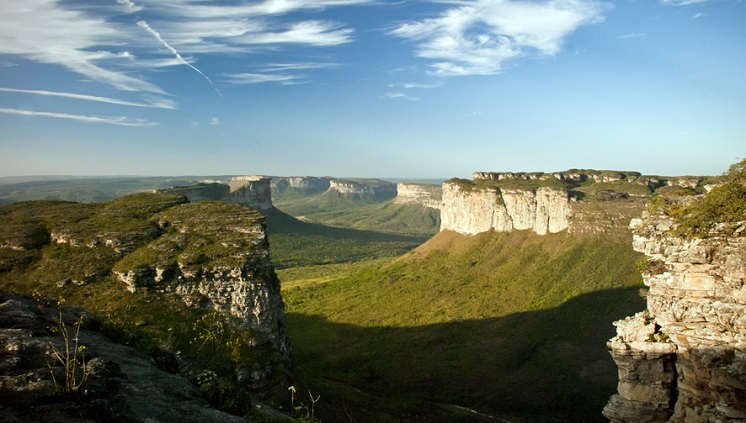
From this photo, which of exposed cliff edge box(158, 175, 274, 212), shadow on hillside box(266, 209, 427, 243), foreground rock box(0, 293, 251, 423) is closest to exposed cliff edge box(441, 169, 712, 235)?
shadow on hillside box(266, 209, 427, 243)

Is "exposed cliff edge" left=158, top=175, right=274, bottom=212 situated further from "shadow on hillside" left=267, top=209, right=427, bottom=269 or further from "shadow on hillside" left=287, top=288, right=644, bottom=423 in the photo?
"shadow on hillside" left=287, top=288, right=644, bottom=423

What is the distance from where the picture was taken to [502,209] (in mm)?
76500

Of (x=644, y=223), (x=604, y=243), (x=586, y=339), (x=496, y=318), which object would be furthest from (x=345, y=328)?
(x=644, y=223)

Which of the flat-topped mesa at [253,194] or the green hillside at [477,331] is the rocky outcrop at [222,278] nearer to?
the green hillside at [477,331]

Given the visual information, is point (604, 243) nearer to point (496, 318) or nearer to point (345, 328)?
point (496, 318)

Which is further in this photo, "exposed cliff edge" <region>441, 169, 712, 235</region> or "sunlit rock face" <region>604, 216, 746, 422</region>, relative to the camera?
"exposed cliff edge" <region>441, 169, 712, 235</region>

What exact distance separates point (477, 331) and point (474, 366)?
7.47 m

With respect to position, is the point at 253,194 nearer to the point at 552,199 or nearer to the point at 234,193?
the point at 234,193

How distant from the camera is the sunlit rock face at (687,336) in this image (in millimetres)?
13336

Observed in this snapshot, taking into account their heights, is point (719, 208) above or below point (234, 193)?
above

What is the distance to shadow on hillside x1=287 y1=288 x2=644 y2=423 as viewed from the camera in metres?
32.8

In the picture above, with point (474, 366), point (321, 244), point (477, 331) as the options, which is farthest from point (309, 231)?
point (474, 366)

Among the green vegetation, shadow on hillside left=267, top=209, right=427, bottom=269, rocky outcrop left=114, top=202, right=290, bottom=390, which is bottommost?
shadow on hillside left=267, top=209, right=427, bottom=269

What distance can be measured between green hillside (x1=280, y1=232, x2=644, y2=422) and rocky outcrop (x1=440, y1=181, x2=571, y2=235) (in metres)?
2.43
